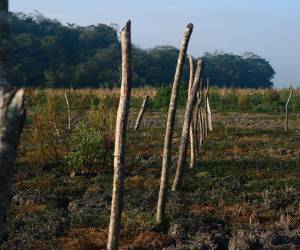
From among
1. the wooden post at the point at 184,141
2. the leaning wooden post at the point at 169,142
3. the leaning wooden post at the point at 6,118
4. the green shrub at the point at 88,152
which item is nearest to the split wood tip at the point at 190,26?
the leaning wooden post at the point at 169,142

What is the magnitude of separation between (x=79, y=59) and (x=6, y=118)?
250 feet

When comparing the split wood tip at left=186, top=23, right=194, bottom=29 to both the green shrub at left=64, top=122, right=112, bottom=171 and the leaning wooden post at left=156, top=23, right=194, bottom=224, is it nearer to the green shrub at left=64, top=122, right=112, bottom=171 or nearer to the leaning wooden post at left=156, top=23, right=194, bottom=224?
the leaning wooden post at left=156, top=23, right=194, bottom=224

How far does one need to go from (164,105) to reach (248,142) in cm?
1962

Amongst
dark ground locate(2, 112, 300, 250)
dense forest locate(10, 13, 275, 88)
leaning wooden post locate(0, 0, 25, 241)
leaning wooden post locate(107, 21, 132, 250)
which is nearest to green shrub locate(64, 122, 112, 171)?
dark ground locate(2, 112, 300, 250)

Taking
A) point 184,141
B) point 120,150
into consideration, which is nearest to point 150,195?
point 184,141

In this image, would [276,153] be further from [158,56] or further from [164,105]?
[158,56]

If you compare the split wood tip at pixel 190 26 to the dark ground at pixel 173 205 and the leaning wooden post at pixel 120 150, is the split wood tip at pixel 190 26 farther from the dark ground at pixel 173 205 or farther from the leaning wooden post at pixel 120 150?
the dark ground at pixel 173 205

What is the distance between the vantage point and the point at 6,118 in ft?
10.8

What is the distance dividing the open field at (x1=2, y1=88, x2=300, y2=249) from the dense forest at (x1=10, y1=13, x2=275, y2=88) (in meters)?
38.8

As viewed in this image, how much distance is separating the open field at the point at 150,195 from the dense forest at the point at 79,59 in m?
38.8

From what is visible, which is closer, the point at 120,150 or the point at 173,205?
the point at 120,150

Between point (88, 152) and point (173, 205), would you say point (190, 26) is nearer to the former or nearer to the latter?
point (173, 205)

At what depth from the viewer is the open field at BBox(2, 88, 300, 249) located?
10547 mm

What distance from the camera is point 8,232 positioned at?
1083cm
